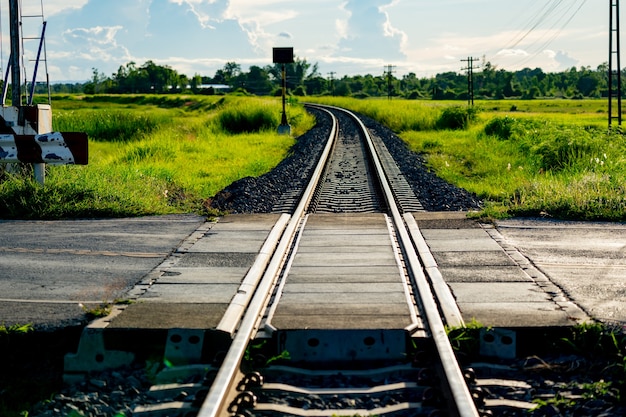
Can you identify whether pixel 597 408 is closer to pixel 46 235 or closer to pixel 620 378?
pixel 620 378

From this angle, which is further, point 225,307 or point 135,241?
point 135,241

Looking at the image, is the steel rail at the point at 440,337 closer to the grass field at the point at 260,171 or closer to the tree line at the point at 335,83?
the grass field at the point at 260,171

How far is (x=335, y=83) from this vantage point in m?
163

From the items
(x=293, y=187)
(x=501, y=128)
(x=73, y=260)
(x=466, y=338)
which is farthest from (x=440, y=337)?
(x=501, y=128)

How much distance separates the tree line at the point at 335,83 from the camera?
142 m

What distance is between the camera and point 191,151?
19188mm

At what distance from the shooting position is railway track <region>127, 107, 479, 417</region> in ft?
11.9

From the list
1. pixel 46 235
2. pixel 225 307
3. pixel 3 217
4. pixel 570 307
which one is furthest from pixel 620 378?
pixel 3 217

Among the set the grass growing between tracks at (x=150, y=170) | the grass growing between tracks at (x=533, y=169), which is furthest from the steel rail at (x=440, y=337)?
the grass growing between tracks at (x=150, y=170)

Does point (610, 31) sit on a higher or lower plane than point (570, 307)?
higher

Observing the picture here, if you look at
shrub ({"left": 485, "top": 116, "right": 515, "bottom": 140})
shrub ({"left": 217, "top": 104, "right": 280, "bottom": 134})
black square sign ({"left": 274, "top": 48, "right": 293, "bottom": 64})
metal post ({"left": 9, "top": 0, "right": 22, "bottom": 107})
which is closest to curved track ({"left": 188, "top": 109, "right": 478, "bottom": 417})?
metal post ({"left": 9, "top": 0, "right": 22, "bottom": 107})

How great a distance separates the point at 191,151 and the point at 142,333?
15055 mm

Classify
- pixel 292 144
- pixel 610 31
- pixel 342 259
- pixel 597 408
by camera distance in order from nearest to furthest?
pixel 597 408, pixel 342 259, pixel 292 144, pixel 610 31

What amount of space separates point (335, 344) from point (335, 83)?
6341 inches
